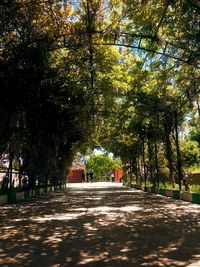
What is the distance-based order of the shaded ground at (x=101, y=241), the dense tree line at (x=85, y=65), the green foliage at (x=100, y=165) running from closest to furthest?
1. the shaded ground at (x=101, y=241)
2. the dense tree line at (x=85, y=65)
3. the green foliage at (x=100, y=165)

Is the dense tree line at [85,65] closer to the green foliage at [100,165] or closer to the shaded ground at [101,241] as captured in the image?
the shaded ground at [101,241]

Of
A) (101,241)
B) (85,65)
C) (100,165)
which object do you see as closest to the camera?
(101,241)

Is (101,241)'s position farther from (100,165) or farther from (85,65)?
(100,165)

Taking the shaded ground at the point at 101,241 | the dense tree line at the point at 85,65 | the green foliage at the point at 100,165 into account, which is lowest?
the shaded ground at the point at 101,241

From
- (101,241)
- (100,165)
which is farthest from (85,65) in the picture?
(100,165)

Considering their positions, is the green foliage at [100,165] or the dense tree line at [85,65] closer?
the dense tree line at [85,65]

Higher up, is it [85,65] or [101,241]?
[85,65]

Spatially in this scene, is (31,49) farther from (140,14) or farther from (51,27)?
(140,14)

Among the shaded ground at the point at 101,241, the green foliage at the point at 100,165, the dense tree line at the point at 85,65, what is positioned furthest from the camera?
the green foliage at the point at 100,165

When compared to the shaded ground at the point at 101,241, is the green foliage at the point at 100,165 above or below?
above

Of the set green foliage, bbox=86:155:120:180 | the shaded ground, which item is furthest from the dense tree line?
green foliage, bbox=86:155:120:180

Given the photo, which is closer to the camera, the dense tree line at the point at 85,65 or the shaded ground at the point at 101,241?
the shaded ground at the point at 101,241

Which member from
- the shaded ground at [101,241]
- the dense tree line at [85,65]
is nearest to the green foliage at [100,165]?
the dense tree line at [85,65]

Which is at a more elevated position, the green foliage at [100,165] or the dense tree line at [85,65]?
the green foliage at [100,165]
